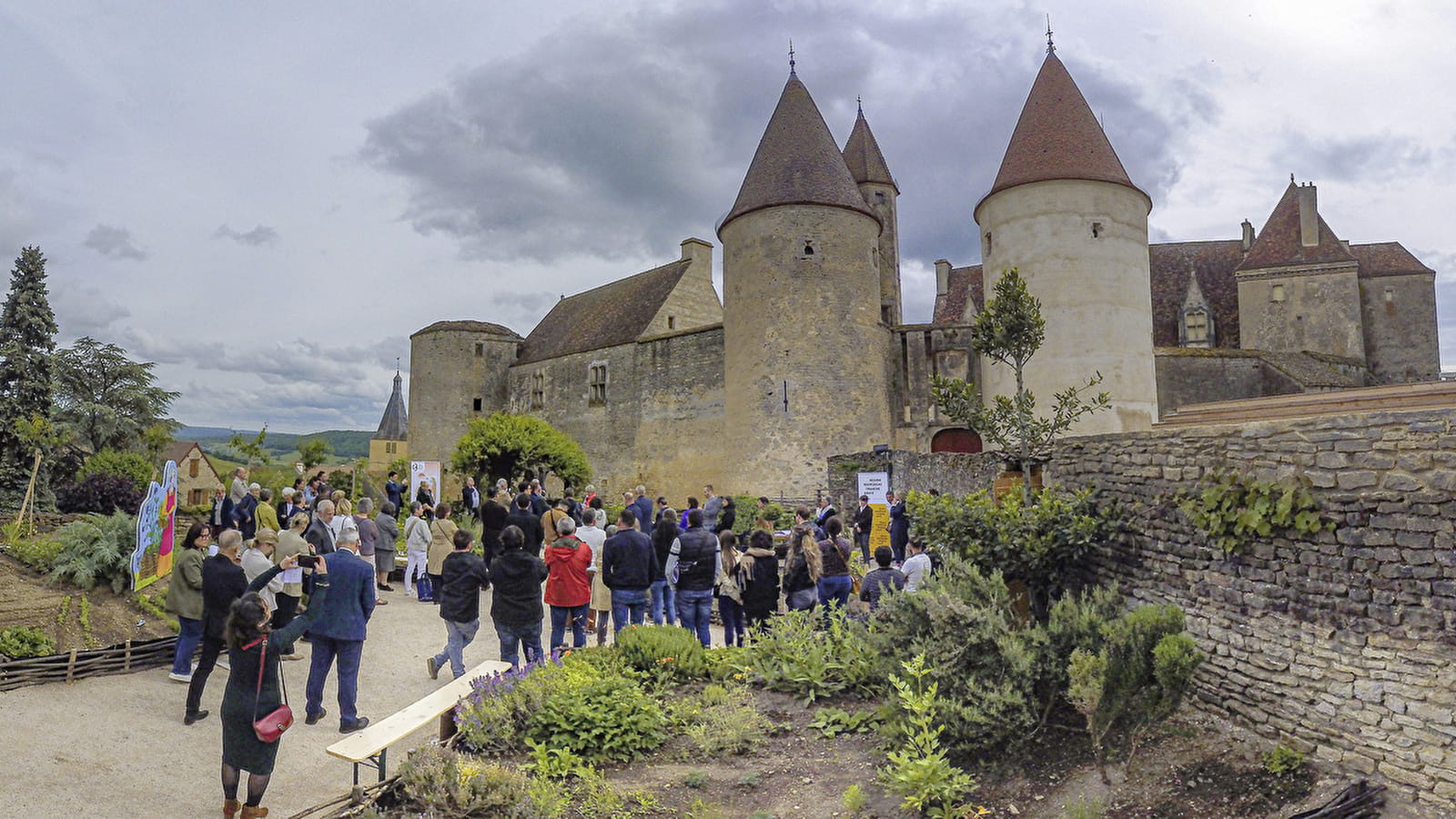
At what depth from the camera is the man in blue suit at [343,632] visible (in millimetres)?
6898

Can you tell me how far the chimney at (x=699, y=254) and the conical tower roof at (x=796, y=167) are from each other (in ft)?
28.0

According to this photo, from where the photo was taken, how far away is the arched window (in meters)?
23.5

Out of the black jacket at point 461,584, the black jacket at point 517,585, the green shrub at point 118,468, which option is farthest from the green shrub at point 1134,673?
the green shrub at point 118,468

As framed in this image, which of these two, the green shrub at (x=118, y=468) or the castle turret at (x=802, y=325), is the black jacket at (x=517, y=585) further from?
the green shrub at (x=118, y=468)

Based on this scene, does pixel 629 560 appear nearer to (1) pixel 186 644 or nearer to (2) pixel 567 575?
(2) pixel 567 575

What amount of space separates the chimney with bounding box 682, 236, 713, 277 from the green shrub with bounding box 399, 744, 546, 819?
28.2 meters

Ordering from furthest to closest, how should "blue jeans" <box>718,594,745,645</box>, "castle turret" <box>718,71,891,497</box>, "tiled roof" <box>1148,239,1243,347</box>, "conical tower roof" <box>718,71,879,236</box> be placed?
"tiled roof" <box>1148,239,1243,347</box>
"conical tower roof" <box>718,71,879,236</box>
"castle turret" <box>718,71,891,497</box>
"blue jeans" <box>718,594,745,645</box>

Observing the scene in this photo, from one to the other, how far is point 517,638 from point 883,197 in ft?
74.6

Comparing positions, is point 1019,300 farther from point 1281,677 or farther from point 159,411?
point 159,411

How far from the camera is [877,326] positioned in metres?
23.3

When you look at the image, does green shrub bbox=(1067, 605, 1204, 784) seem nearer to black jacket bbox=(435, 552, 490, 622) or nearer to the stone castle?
black jacket bbox=(435, 552, 490, 622)

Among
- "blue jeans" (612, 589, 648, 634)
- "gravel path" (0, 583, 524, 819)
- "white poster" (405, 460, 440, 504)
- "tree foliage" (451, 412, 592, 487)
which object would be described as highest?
"tree foliage" (451, 412, 592, 487)

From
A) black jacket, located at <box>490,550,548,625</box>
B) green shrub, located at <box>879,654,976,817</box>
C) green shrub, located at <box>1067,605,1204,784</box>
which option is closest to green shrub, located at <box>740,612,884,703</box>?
green shrub, located at <box>879,654,976,817</box>

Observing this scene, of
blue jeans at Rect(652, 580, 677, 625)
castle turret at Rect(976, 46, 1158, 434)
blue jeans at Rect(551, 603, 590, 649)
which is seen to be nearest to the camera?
blue jeans at Rect(551, 603, 590, 649)
